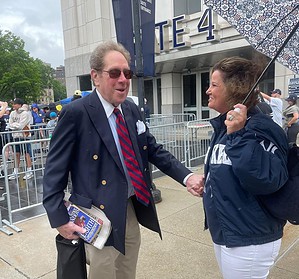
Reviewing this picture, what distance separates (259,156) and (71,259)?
125cm

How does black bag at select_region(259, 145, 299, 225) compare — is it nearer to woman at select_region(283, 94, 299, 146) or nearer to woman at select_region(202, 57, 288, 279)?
woman at select_region(202, 57, 288, 279)

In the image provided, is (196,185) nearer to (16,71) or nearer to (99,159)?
(99,159)

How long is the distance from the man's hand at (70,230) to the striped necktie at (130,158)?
0.42 m

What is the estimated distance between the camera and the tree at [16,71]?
127ft

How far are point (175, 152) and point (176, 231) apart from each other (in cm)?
365

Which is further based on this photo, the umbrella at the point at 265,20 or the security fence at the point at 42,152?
the security fence at the point at 42,152

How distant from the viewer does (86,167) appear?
1.82m

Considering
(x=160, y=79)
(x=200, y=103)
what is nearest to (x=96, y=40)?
(x=160, y=79)

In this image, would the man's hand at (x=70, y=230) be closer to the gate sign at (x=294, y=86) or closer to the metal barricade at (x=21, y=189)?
the metal barricade at (x=21, y=189)

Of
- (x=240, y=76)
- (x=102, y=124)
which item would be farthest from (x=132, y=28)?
(x=240, y=76)

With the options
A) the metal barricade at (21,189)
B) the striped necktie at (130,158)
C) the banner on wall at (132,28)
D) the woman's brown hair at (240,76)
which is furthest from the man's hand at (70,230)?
the banner on wall at (132,28)

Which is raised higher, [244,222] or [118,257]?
[244,222]

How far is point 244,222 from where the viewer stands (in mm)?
1576

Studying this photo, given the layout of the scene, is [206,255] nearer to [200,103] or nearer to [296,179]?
[296,179]
